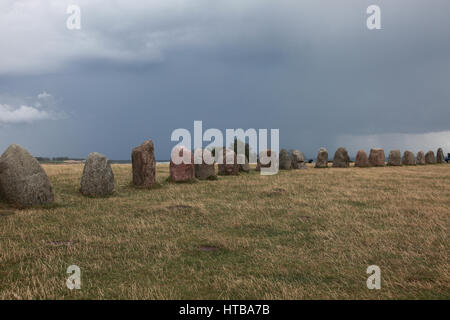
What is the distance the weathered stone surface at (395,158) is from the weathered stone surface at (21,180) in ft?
133

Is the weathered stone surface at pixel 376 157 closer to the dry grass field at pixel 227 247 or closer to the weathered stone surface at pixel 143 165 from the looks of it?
the dry grass field at pixel 227 247

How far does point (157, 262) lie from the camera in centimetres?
779

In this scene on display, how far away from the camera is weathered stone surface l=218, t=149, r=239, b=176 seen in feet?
90.4

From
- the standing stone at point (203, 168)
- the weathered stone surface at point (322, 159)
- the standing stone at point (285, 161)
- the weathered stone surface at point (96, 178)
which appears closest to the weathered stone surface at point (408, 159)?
the weathered stone surface at point (322, 159)

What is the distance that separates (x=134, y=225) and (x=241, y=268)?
16.2 feet

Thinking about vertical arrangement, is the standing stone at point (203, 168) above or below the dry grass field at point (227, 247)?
above

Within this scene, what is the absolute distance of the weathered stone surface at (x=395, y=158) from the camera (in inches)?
1724

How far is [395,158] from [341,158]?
9.36m

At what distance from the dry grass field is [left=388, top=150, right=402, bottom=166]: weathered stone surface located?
29531 millimetres

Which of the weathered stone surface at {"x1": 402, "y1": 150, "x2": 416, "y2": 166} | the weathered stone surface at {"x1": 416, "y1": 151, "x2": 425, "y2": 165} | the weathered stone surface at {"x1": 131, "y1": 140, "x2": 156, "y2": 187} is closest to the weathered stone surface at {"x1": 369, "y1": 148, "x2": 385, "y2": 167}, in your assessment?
the weathered stone surface at {"x1": 402, "y1": 150, "x2": 416, "y2": 166}

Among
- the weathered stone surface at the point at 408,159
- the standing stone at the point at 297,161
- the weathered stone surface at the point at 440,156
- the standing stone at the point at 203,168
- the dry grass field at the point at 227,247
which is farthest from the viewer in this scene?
the weathered stone surface at the point at 440,156

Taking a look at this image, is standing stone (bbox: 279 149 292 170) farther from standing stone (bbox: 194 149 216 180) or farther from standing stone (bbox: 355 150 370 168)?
standing stone (bbox: 194 149 216 180)
